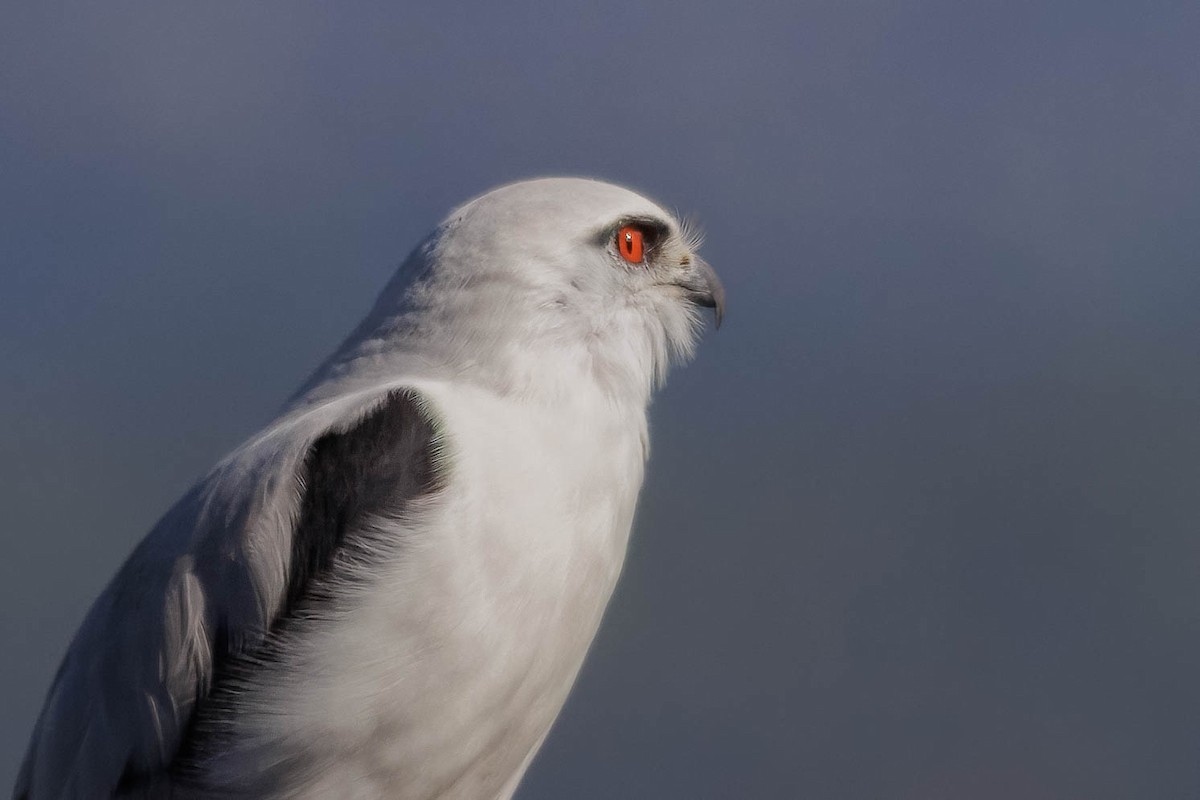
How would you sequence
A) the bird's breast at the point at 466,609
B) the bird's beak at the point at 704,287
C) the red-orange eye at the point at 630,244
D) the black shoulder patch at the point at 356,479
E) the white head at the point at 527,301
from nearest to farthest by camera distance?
the bird's breast at the point at 466,609 < the black shoulder patch at the point at 356,479 < the white head at the point at 527,301 < the red-orange eye at the point at 630,244 < the bird's beak at the point at 704,287

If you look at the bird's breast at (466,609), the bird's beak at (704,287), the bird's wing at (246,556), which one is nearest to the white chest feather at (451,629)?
the bird's breast at (466,609)

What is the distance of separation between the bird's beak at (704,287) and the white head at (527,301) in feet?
1.22

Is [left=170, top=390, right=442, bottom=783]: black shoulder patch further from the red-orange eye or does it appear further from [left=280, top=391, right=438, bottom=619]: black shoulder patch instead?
the red-orange eye

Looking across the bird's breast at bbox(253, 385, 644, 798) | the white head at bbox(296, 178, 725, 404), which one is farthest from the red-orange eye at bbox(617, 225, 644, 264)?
the bird's breast at bbox(253, 385, 644, 798)

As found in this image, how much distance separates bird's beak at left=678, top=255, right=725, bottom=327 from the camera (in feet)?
14.4

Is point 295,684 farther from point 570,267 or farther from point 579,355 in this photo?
point 570,267

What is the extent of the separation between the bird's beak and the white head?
0.37 meters

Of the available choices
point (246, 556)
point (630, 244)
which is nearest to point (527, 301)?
point (630, 244)

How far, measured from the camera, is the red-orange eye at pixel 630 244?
3934 mm


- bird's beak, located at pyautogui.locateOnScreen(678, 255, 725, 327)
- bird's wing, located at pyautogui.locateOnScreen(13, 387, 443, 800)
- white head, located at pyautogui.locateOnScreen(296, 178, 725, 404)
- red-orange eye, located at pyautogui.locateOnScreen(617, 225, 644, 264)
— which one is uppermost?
bird's beak, located at pyautogui.locateOnScreen(678, 255, 725, 327)

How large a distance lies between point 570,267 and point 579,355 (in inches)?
12.1

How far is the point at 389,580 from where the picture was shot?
123 inches

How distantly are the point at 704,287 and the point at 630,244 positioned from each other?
0.54 meters

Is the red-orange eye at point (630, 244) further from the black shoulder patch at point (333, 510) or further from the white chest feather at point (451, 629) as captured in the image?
the black shoulder patch at point (333, 510)
